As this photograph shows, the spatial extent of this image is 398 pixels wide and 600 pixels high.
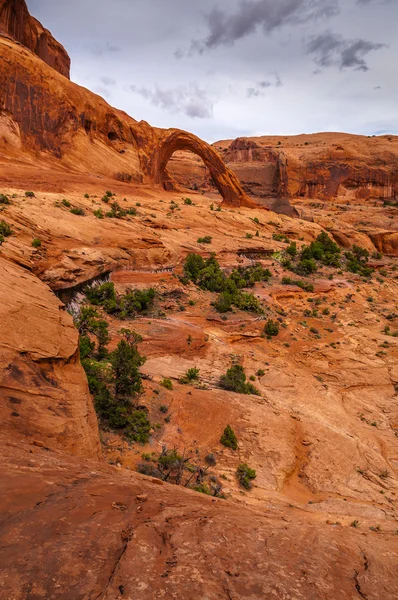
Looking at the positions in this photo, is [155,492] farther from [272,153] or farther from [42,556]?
[272,153]

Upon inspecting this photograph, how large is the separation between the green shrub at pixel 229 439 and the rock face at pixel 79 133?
24407 millimetres

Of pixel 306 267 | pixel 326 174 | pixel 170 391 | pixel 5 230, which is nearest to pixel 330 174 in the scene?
pixel 326 174

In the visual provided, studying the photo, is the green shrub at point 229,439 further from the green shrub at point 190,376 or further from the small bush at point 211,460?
the green shrub at point 190,376

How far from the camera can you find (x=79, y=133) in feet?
103

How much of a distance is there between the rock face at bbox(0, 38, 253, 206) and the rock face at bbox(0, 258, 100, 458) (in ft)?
74.1

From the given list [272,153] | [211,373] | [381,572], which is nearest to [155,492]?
[381,572]

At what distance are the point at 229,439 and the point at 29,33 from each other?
121ft

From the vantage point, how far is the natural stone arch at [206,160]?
38.6 meters

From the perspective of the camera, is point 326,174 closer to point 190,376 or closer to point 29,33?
point 29,33

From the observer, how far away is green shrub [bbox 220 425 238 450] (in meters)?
11.2

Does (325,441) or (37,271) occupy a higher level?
(37,271)

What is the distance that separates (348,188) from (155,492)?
57.8 metres

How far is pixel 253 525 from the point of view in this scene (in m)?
4.80

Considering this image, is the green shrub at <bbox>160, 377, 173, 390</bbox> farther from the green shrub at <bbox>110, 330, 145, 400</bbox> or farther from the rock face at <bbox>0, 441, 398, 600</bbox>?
the rock face at <bbox>0, 441, 398, 600</bbox>
